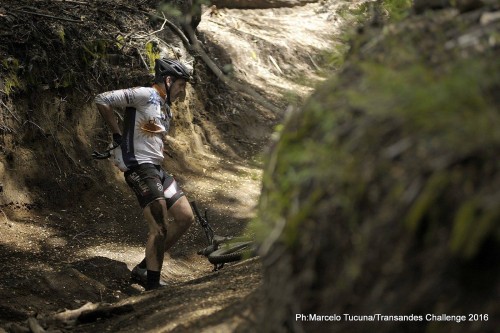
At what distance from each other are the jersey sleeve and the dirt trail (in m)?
1.51

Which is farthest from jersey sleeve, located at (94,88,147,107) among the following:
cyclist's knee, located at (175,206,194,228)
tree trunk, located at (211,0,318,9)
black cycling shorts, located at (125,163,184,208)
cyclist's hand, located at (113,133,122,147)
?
tree trunk, located at (211,0,318,9)

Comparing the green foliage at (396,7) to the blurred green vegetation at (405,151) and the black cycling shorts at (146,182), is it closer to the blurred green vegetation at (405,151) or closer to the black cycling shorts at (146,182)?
the blurred green vegetation at (405,151)

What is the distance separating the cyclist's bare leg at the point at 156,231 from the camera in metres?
7.47

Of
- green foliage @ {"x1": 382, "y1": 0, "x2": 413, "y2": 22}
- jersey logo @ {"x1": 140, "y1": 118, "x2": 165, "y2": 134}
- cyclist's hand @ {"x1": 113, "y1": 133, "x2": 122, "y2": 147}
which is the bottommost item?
cyclist's hand @ {"x1": 113, "y1": 133, "x2": 122, "y2": 147}

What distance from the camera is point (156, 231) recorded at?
7.52 meters

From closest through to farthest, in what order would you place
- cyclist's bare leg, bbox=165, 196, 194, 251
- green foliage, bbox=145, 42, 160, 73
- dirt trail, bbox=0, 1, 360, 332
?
dirt trail, bbox=0, 1, 360, 332
cyclist's bare leg, bbox=165, 196, 194, 251
green foliage, bbox=145, 42, 160, 73

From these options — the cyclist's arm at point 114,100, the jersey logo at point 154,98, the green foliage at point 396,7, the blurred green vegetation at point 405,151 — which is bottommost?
the cyclist's arm at point 114,100

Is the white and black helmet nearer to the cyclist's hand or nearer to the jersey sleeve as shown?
the jersey sleeve

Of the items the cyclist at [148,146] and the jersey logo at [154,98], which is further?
the jersey logo at [154,98]

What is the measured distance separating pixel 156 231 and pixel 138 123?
1.13 meters

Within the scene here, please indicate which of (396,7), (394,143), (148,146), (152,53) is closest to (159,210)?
(148,146)

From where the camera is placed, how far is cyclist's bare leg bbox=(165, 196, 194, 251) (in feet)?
25.7

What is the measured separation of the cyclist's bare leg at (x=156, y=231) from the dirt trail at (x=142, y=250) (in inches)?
14.2

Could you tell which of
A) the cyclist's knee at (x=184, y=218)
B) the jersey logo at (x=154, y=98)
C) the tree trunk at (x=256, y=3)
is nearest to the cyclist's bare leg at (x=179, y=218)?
the cyclist's knee at (x=184, y=218)
